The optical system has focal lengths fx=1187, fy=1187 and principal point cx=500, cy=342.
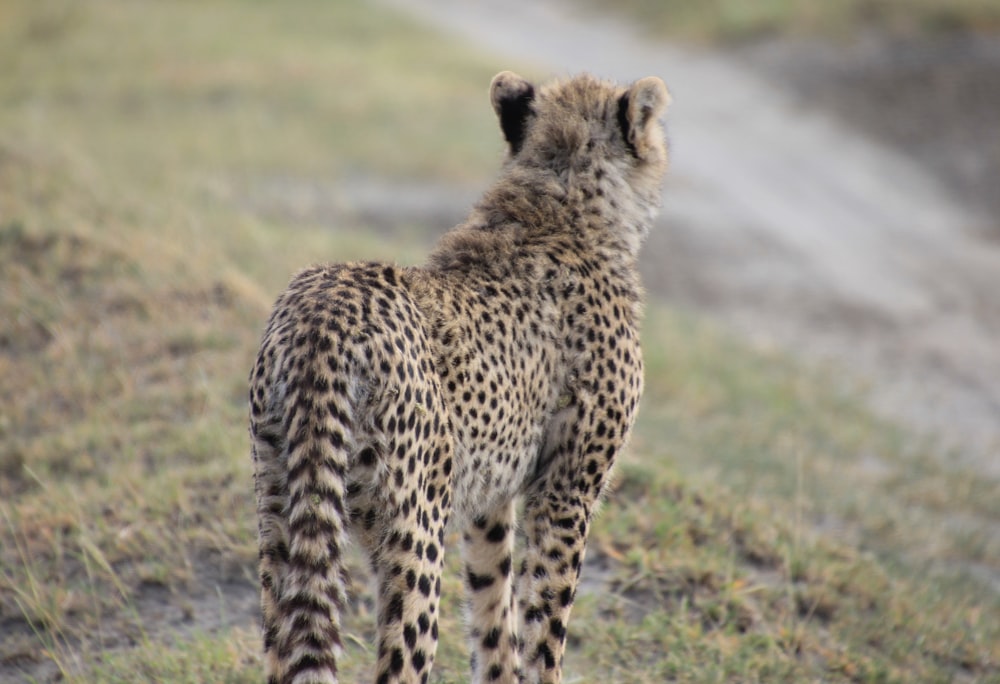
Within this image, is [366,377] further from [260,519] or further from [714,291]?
[714,291]

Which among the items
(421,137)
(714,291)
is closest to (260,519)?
(714,291)

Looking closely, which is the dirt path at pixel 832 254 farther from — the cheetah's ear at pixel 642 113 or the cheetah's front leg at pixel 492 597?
the cheetah's front leg at pixel 492 597

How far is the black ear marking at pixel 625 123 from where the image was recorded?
3918 mm

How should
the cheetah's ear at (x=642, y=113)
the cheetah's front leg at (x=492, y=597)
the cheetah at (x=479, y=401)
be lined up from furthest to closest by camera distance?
the cheetah's ear at (x=642, y=113), the cheetah's front leg at (x=492, y=597), the cheetah at (x=479, y=401)

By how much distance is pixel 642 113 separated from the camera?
3.98 metres

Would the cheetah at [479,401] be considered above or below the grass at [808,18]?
below

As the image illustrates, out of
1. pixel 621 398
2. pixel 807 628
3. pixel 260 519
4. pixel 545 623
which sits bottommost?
pixel 807 628

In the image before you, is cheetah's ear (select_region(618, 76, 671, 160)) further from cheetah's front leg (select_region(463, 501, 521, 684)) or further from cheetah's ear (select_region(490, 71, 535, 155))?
cheetah's front leg (select_region(463, 501, 521, 684))

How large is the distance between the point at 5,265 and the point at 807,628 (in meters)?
4.71

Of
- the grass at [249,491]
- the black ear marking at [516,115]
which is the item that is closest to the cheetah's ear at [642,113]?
the black ear marking at [516,115]

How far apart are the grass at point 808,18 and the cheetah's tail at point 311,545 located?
14.0 m

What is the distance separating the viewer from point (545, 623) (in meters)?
3.52

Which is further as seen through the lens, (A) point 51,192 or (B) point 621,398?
(A) point 51,192

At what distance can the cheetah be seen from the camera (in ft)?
9.02
